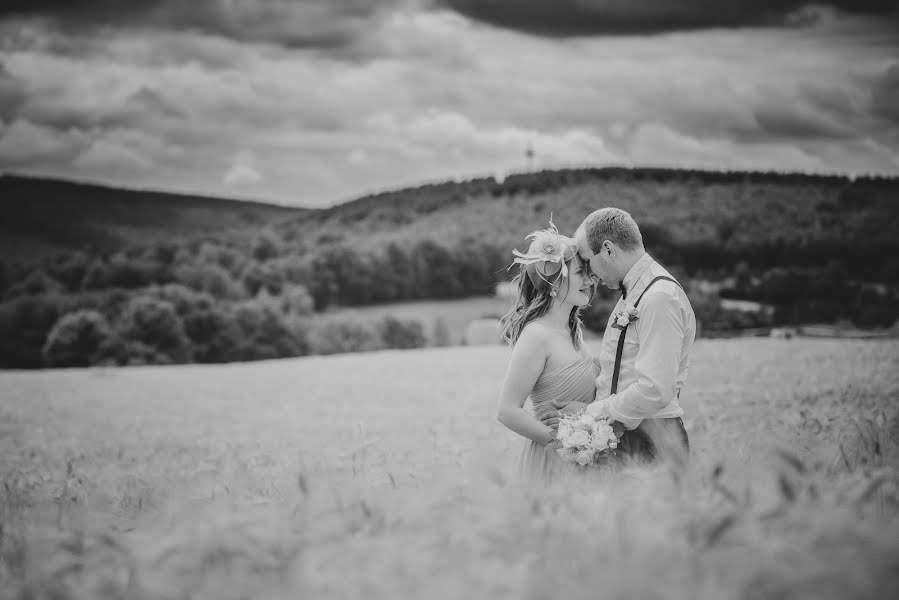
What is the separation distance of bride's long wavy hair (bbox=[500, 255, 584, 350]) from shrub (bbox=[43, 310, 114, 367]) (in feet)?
209

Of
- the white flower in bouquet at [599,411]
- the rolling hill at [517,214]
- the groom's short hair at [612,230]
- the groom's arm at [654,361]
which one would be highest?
the rolling hill at [517,214]

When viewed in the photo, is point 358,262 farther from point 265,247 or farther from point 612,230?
point 612,230

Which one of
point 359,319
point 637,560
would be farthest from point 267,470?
point 359,319

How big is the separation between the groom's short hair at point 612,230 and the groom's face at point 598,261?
0.04m

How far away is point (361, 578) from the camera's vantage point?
109 inches

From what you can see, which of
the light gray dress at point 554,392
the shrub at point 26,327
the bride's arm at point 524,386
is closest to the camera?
the bride's arm at point 524,386

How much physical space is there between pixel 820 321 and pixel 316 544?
248 feet

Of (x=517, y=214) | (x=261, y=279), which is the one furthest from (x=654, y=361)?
(x=517, y=214)

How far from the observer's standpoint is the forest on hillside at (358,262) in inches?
2670

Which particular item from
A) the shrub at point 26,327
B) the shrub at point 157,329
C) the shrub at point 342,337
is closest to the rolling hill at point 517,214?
the shrub at point 342,337

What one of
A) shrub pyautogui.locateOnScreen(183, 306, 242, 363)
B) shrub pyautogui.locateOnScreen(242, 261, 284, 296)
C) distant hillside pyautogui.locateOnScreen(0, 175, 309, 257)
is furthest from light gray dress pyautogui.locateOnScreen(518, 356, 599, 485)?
distant hillside pyautogui.locateOnScreen(0, 175, 309, 257)

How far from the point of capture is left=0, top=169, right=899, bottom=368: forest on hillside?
222 feet

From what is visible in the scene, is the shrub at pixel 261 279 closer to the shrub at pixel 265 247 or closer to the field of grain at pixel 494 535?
the shrub at pixel 265 247

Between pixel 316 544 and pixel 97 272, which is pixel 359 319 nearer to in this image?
pixel 97 272
